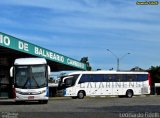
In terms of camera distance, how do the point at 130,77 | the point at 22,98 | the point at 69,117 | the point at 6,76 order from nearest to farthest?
the point at 69,117
the point at 22,98
the point at 130,77
the point at 6,76

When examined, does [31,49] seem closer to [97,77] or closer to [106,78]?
[97,77]

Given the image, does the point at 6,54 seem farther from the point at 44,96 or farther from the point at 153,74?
the point at 153,74

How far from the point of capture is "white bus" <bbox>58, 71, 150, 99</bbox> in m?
48.2

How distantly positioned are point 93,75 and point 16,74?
18870 millimetres

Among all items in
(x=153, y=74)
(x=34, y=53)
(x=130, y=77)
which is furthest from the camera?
(x=153, y=74)

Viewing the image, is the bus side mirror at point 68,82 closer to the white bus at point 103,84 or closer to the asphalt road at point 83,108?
the white bus at point 103,84

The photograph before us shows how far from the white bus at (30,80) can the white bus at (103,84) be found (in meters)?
16.4

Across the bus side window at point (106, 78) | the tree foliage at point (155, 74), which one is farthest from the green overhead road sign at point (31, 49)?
the tree foliage at point (155, 74)

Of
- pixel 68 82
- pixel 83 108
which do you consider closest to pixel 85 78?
pixel 68 82

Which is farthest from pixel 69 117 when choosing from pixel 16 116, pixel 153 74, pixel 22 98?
pixel 153 74

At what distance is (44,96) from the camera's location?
30891mm

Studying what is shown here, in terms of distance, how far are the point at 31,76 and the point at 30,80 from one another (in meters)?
0.34

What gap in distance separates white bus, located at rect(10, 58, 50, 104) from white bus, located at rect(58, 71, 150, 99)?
16441 mm

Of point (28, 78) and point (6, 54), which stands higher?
point (6, 54)
